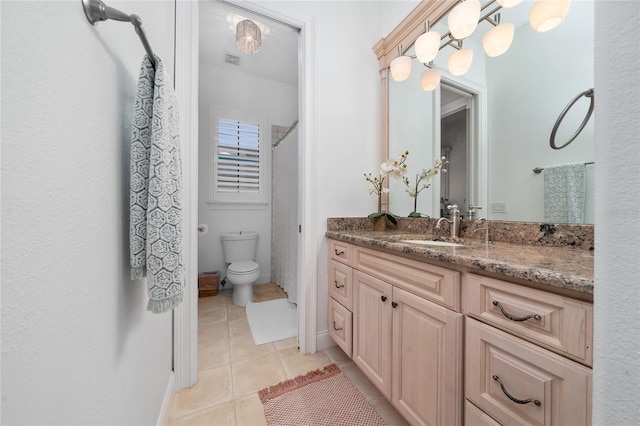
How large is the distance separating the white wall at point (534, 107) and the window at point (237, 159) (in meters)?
2.33

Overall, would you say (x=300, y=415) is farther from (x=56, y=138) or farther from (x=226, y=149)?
(x=226, y=149)

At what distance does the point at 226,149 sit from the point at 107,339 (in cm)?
245

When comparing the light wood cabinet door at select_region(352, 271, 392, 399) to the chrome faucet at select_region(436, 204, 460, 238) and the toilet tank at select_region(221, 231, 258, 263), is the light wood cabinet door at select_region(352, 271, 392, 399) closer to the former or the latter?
the chrome faucet at select_region(436, 204, 460, 238)

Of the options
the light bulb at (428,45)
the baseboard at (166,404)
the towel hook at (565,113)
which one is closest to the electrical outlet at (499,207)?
the towel hook at (565,113)

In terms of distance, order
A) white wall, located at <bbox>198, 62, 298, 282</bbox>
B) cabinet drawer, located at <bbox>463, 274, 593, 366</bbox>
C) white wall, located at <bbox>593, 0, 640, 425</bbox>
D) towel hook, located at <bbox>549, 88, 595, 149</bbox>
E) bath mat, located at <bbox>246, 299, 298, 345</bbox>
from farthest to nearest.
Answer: white wall, located at <bbox>198, 62, 298, 282</bbox>
bath mat, located at <bbox>246, 299, 298, 345</bbox>
towel hook, located at <bbox>549, 88, 595, 149</bbox>
cabinet drawer, located at <bbox>463, 274, 593, 366</bbox>
white wall, located at <bbox>593, 0, 640, 425</bbox>

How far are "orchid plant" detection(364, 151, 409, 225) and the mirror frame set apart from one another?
13 centimetres

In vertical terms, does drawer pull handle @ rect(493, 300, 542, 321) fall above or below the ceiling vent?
below

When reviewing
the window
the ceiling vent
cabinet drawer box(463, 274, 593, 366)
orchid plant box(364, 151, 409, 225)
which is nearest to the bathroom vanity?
cabinet drawer box(463, 274, 593, 366)

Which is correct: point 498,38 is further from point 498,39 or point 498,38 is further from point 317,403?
point 317,403

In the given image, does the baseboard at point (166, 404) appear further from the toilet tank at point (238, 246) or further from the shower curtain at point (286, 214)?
the toilet tank at point (238, 246)

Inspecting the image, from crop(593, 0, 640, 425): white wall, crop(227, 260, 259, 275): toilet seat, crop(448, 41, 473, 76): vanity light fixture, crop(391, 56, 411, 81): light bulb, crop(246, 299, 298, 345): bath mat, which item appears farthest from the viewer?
crop(227, 260, 259, 275): toilet seat

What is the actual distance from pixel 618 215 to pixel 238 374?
1638 millimetres

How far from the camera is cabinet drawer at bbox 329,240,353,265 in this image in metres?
1.33

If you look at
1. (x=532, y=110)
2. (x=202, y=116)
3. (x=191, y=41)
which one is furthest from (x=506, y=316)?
(x=202, y=116)
